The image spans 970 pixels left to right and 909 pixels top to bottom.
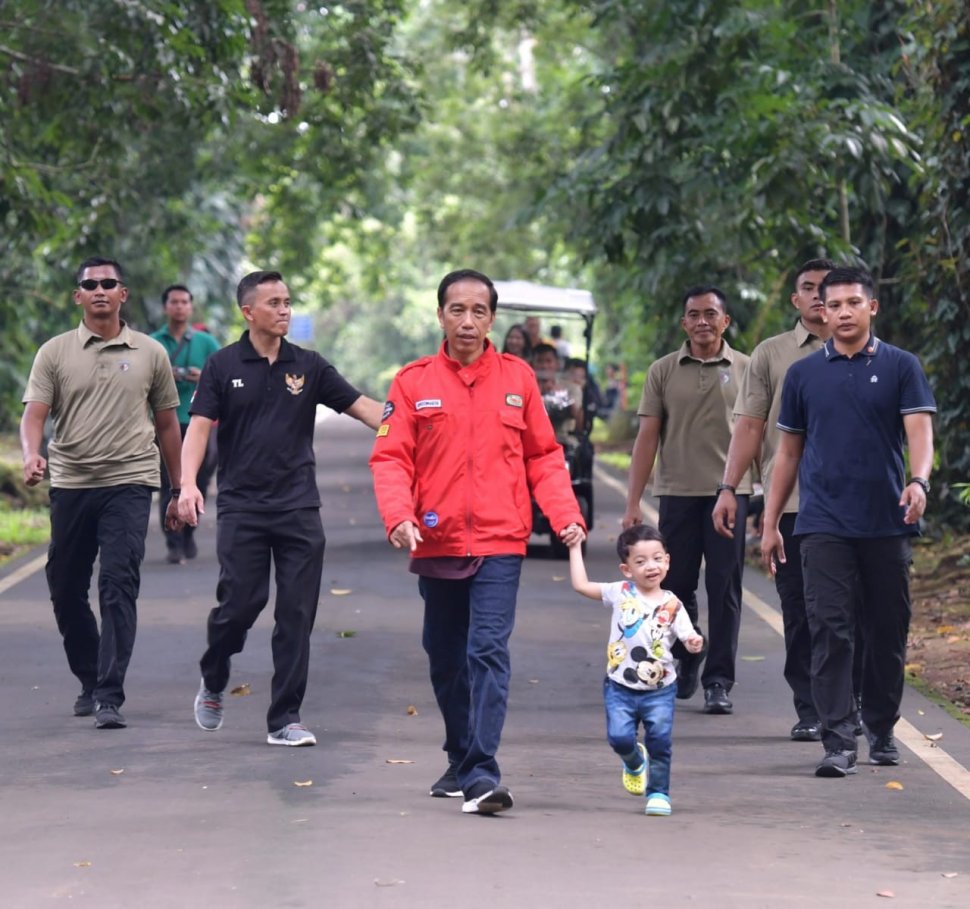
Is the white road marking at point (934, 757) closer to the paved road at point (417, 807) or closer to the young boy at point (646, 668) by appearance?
the paved road at point (417, 807)

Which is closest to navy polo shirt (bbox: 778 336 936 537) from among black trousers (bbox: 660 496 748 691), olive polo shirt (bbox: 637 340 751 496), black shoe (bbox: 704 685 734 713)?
black shoe (bbox: 704 685 734 713)

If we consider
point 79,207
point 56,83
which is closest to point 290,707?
point 56,83

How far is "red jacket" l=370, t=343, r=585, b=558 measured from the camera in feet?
25.6

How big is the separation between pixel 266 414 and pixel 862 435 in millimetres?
2545

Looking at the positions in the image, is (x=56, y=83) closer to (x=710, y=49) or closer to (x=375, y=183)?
(x=710, y=49)

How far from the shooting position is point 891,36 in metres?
19.9

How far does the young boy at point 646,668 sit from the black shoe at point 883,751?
1486 mm

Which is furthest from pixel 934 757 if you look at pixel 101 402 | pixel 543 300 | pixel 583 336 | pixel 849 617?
pixel 543 300

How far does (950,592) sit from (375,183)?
96.2 feet

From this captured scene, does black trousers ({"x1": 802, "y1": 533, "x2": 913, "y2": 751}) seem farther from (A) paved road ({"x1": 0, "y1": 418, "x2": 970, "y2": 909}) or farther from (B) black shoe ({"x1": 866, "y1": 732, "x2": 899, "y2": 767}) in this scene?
(A) paved road ({"x1": 0, "y1": 418, "x2": 970, "y2": 909})

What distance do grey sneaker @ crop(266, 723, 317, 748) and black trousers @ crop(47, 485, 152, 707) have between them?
39.4 inches

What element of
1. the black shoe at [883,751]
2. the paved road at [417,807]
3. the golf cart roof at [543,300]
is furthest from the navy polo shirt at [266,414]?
the golf cart roof at [543,300]

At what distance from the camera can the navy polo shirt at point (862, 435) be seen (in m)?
8.74

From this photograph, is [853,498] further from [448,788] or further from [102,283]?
[102,283]
